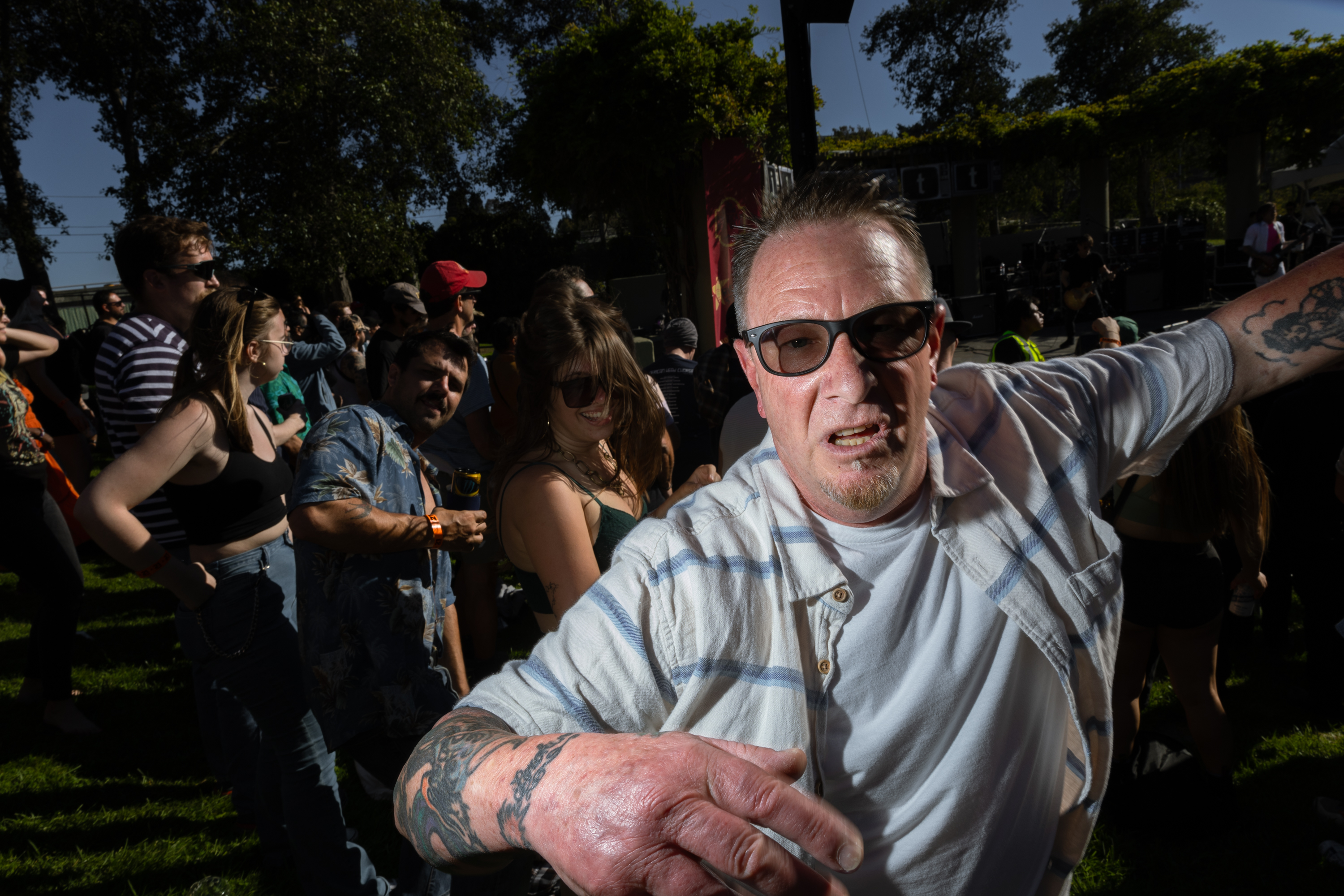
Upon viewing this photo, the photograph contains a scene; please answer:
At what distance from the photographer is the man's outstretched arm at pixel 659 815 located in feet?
2.50

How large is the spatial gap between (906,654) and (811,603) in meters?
0.19

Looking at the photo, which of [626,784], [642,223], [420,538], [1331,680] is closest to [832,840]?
[626,784]

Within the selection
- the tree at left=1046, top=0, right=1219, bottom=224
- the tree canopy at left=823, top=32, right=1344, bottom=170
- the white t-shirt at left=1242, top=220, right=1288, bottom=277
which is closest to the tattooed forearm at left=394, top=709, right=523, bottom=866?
Answer: the white t-shirt at left=1242, top=220, right=1288, bottom=277

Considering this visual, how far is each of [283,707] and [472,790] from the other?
2.18 meters

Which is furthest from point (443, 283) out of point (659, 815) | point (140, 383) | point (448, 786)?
point (659, 815)

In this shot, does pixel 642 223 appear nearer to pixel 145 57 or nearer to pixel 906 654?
pixel 906 654

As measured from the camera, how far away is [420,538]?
2.52 meters

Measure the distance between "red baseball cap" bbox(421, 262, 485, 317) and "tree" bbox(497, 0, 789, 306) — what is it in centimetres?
496

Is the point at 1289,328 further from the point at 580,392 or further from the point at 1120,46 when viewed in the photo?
the point at 1120,46

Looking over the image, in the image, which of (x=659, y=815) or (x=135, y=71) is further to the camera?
(x=135, y=71)

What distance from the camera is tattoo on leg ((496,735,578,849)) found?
2.86 feet

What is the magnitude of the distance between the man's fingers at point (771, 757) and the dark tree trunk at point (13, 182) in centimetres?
2110

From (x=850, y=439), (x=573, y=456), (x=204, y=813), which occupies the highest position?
(x=850, y=439)

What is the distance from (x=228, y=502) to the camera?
2791mm
